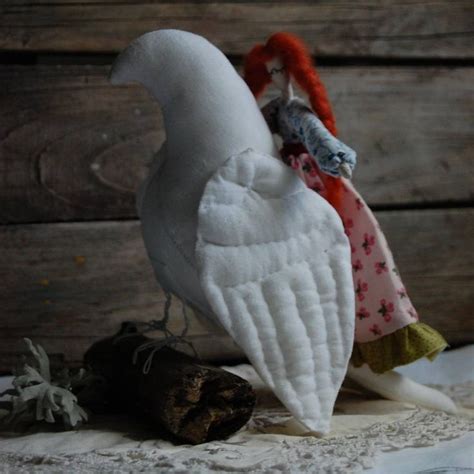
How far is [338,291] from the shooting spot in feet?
2.91

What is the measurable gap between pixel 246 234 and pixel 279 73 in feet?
0.73

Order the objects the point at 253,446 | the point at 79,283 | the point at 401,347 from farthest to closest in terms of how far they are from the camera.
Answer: the point at 79,283, the point at 401,347, the point at 253,446

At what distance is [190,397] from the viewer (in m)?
0.84

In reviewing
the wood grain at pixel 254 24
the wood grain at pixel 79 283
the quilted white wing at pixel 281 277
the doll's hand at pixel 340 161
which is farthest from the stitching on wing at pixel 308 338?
the wood grain at pixel 254 24

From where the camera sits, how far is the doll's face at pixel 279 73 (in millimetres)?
972

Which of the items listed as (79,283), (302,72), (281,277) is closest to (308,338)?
(281,277)

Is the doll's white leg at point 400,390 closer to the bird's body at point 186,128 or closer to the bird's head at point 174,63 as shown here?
the bird's body at point 186,128

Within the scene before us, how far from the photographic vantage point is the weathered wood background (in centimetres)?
130

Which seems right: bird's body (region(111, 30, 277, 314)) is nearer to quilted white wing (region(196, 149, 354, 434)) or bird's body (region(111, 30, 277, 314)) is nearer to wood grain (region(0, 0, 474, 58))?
quilted white wing (region(196, 149, 354, 434))

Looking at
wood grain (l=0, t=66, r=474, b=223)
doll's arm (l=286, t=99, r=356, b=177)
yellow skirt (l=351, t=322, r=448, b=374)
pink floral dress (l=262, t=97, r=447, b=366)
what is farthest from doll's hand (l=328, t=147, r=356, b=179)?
wood grain (l=0, t=66, r=474, b=223)

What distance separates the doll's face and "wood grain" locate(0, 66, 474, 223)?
393mm

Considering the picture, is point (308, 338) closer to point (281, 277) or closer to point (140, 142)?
point (281, 277)

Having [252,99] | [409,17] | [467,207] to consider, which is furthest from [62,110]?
[467,207]

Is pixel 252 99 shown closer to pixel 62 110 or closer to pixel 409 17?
pixel 62 110
